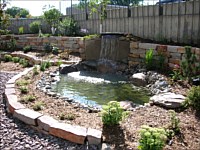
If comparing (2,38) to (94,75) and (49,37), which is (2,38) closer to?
(49,37)

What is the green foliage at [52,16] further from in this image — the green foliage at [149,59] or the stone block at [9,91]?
the stone block at [9,91]

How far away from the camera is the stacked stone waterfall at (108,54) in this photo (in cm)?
766

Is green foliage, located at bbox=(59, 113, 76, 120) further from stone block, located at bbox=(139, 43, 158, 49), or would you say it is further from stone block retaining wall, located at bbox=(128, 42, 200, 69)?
stone block, located at bbox=(139, 43, 158, 49)

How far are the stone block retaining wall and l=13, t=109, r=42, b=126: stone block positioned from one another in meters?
3.76

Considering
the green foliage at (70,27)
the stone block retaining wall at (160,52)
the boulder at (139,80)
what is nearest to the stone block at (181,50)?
the stone block retaining wall at (160,52)

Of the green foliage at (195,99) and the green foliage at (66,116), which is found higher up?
the green foliage at (195,99)

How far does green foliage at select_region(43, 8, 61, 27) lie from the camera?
11.1 meters

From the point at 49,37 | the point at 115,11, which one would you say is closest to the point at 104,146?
the point at 115,11

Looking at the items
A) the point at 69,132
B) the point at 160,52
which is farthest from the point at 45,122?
the point at 160,52

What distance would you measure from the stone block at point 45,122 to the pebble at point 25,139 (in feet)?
0.31

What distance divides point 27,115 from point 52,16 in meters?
8.41

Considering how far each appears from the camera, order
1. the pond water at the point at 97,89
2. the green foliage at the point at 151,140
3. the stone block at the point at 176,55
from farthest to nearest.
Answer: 1. the stone block at the point at 176,55
2. the pond water at the point at 97,89
3. the green foliage at the point at 151,140

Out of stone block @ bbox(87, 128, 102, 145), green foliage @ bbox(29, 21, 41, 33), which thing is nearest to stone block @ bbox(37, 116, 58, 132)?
stone block @ bbox(87, 128, 102, 145)

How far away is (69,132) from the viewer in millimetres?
3027
